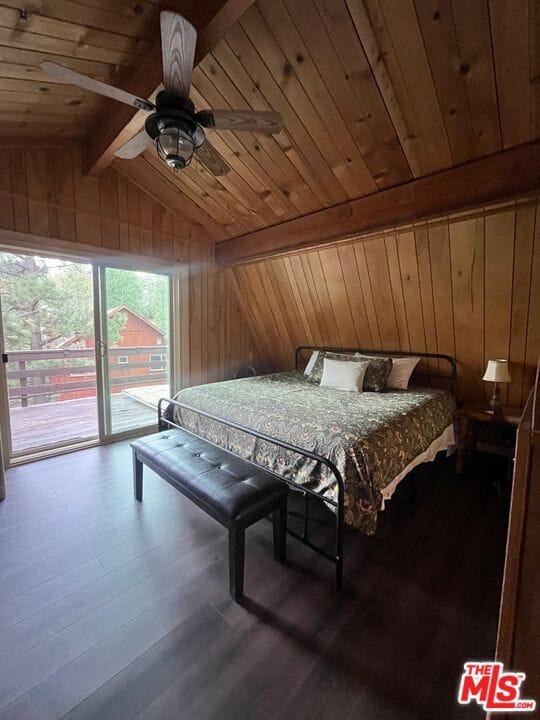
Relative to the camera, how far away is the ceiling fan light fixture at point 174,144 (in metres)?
1.54

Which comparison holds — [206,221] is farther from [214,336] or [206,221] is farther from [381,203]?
[381,203]

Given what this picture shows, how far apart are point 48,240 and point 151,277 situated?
3.63 ft

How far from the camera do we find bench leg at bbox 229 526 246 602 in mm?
1474

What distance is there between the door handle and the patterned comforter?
1.16 meters

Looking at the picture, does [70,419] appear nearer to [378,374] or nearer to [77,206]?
[77,206]

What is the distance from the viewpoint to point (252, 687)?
1.15 meters

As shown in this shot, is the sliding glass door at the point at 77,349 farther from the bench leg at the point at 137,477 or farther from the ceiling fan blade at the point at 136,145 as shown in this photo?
the ceiling fan blade at the point at 136,145

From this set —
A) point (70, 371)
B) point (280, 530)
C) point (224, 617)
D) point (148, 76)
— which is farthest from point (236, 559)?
point (70, 371)

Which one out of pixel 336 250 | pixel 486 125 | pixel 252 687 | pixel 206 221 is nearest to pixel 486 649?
pixel 252 687

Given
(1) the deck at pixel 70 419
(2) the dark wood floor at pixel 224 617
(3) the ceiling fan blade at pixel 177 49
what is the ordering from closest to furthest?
(2) the dark wood floor at pixel 224 617, (3) the ceiling fan blade at pixel 177 49, (1) the deck at pixel 70 419

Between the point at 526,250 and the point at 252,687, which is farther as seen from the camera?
the point at 526,250

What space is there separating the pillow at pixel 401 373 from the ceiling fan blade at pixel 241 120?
2413 millimetres

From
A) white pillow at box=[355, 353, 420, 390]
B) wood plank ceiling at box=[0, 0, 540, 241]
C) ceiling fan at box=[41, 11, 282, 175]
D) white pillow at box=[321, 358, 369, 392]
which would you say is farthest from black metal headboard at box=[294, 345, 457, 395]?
ceiling fan at box=[41, 11, 282, 175]

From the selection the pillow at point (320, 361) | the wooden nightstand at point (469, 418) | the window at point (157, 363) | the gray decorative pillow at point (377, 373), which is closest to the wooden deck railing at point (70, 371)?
the window at point (157, 363)
